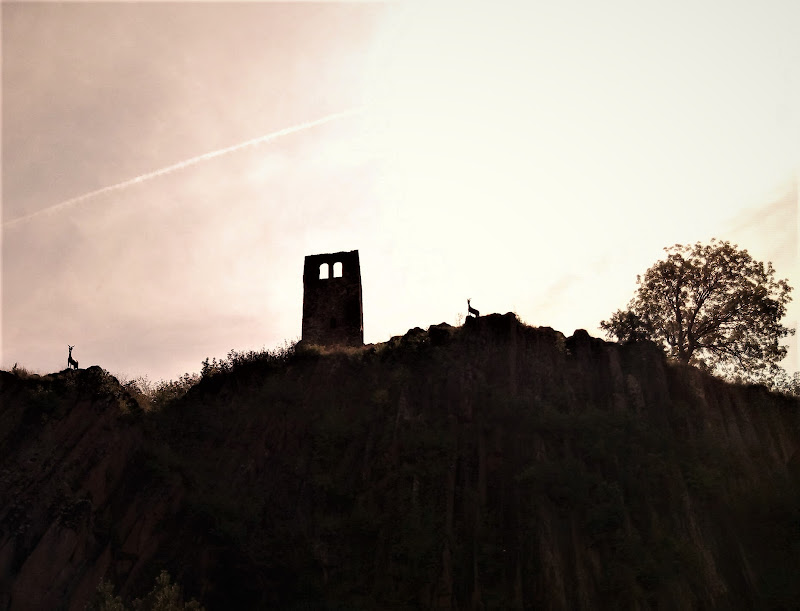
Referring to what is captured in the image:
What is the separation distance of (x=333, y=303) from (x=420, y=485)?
1640 centimetres

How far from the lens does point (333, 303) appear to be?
38.9 m

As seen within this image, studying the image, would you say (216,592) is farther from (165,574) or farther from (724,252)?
(724,252)

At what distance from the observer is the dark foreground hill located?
22.0 metres

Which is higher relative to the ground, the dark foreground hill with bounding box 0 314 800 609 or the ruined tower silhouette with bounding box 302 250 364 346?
the ruined tower silhouette with bounding box 302 250 364 346

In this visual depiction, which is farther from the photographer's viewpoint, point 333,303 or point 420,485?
point 333,303

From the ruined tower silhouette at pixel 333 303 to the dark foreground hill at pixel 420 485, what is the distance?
263 inches

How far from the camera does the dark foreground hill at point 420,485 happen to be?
21969 millimetres

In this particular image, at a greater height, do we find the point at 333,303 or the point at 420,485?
the point at 333,303

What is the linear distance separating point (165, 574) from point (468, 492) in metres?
9.83

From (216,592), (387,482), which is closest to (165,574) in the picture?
(216,592)

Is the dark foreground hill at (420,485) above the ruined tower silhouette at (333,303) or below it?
below

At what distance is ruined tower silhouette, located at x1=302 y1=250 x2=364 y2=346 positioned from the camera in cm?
3800

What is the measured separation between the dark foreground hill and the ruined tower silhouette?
6690 millimetres

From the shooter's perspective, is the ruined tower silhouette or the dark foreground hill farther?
the ruined tower silhouette
